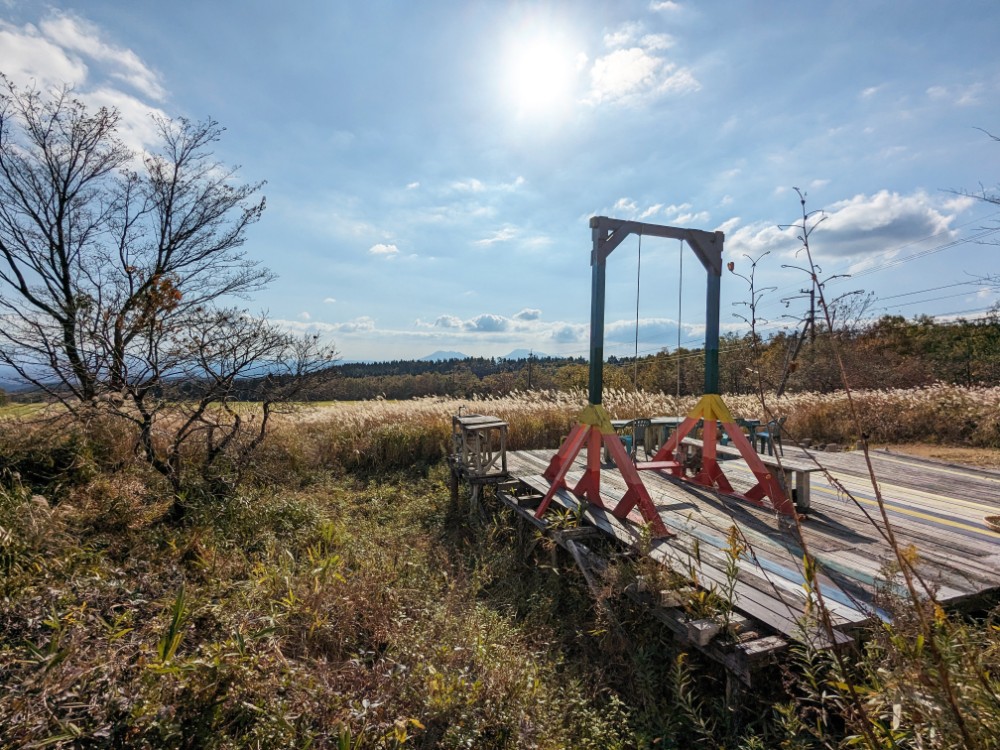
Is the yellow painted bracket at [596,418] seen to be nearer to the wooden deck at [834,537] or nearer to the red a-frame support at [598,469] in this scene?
the red a-frame support at [598,469]

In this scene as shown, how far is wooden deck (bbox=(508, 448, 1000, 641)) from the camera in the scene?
2.90 meters

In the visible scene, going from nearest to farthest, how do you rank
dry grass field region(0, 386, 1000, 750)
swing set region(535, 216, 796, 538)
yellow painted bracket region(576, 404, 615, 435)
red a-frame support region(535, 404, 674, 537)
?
dry grass field region(0, 386, 1000, 750) < red a-frame support region(535, 404, 674, 537) < swing set region(535, 216, 796, 538) < yellow painted bracket region(576, 404, 615, 435)

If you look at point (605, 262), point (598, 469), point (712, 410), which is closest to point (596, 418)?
point (598, 469)

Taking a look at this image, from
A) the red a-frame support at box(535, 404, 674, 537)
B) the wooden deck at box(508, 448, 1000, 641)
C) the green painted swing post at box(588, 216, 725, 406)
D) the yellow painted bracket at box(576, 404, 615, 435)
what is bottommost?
the wooden deck at box(508, 448, 1000, 641)

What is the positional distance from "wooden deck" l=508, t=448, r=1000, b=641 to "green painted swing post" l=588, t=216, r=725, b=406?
52.6 inches

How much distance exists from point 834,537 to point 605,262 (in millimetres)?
3221

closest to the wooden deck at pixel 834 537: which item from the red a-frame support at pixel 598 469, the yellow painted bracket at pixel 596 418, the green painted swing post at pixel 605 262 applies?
the red a-frame support at pixel 598 469

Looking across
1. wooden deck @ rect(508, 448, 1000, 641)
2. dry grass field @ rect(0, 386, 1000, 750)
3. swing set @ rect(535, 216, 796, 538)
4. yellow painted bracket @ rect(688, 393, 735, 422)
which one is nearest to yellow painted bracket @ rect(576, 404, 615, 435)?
swing set @ rect(535, 216, 796, 538)

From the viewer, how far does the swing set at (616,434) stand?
169 inches

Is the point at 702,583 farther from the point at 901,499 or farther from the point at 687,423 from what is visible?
the point at 901,499

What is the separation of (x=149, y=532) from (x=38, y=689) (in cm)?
331

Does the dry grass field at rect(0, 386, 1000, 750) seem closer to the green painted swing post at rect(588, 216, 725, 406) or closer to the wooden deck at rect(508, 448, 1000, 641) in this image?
the wooden deck at rect(508, 448, 1000, 641)

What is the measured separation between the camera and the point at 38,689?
86.7 inches

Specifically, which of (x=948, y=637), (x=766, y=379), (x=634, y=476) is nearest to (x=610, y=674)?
(x=634, y=476)
